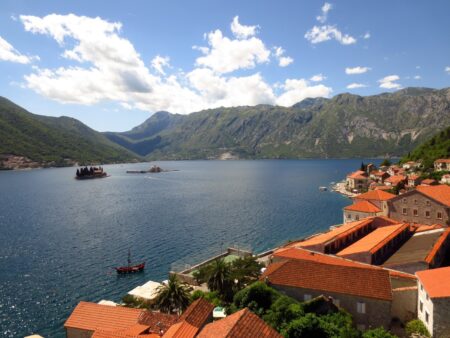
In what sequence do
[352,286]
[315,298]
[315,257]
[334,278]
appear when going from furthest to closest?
[315,257] < [334,278] < [352,286] < [315,298]

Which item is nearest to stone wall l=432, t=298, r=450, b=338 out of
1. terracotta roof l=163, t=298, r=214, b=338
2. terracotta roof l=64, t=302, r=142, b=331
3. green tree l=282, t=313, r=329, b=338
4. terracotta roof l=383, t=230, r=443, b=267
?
green tree l=282, t=313, r=329, b=338

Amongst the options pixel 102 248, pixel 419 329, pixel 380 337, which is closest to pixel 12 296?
pixel 102 248

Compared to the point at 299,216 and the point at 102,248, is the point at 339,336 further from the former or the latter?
the point at 299,216

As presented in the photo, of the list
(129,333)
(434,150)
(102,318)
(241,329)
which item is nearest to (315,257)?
(241,329)

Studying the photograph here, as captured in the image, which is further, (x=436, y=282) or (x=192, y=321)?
(x=436, y=282)

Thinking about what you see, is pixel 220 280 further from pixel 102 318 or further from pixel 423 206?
pixel 423 206

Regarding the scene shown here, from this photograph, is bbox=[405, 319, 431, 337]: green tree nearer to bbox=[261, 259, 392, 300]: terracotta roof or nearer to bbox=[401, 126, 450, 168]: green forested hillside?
bbox=[261, 259, 392, 300]: terracotta roof
